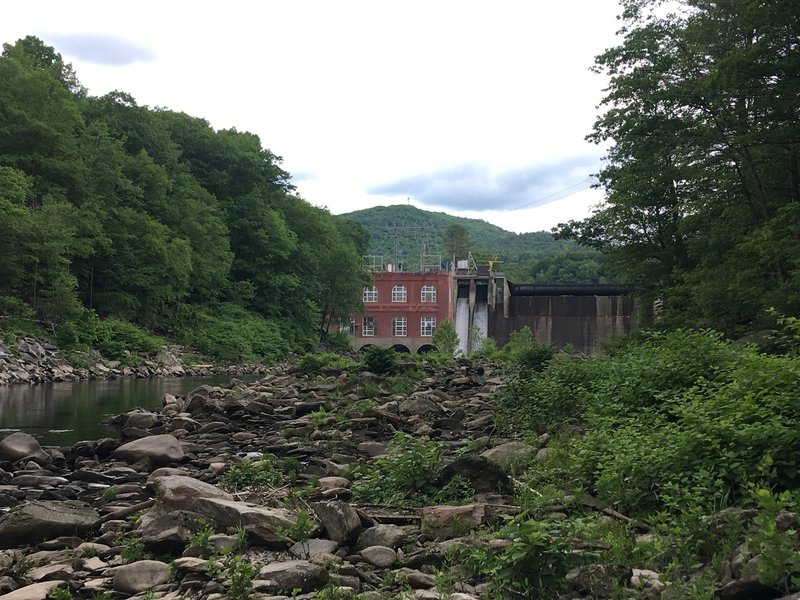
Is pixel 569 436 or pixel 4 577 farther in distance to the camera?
pixel 569 436

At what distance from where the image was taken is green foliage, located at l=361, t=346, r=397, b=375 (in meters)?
24.6

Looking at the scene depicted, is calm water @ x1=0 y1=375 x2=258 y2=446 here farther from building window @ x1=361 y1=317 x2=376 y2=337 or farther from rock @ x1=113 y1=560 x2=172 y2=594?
building window @ x1=361 y1=317 x2=376 y2=337

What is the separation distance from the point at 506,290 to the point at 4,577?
67470 mm

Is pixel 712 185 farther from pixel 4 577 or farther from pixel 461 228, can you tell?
pixel 461 228

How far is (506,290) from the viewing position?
237 feet

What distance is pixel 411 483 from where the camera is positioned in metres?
8.41

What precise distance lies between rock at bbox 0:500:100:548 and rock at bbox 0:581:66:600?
1.48 meters

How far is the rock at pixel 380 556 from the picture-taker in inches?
242

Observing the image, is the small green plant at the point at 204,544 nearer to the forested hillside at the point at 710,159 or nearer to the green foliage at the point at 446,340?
the forested hillside at the point at 710,159

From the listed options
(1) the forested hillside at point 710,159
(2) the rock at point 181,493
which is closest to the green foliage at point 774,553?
(2) the rock at point 181,493

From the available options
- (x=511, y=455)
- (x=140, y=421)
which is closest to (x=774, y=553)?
(x=511, y=455)

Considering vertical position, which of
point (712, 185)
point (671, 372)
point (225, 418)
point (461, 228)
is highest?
point (461, 228)

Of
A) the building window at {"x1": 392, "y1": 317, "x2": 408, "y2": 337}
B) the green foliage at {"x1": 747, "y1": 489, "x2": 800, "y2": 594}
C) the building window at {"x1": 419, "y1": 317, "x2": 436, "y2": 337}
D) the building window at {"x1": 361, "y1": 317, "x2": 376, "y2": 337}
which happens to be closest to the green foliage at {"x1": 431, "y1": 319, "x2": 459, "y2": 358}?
the building window at {"x1": 419, "y1": 317, "x2": 436, "y2": 337}

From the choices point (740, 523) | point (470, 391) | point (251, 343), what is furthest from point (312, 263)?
point (740, 523)
